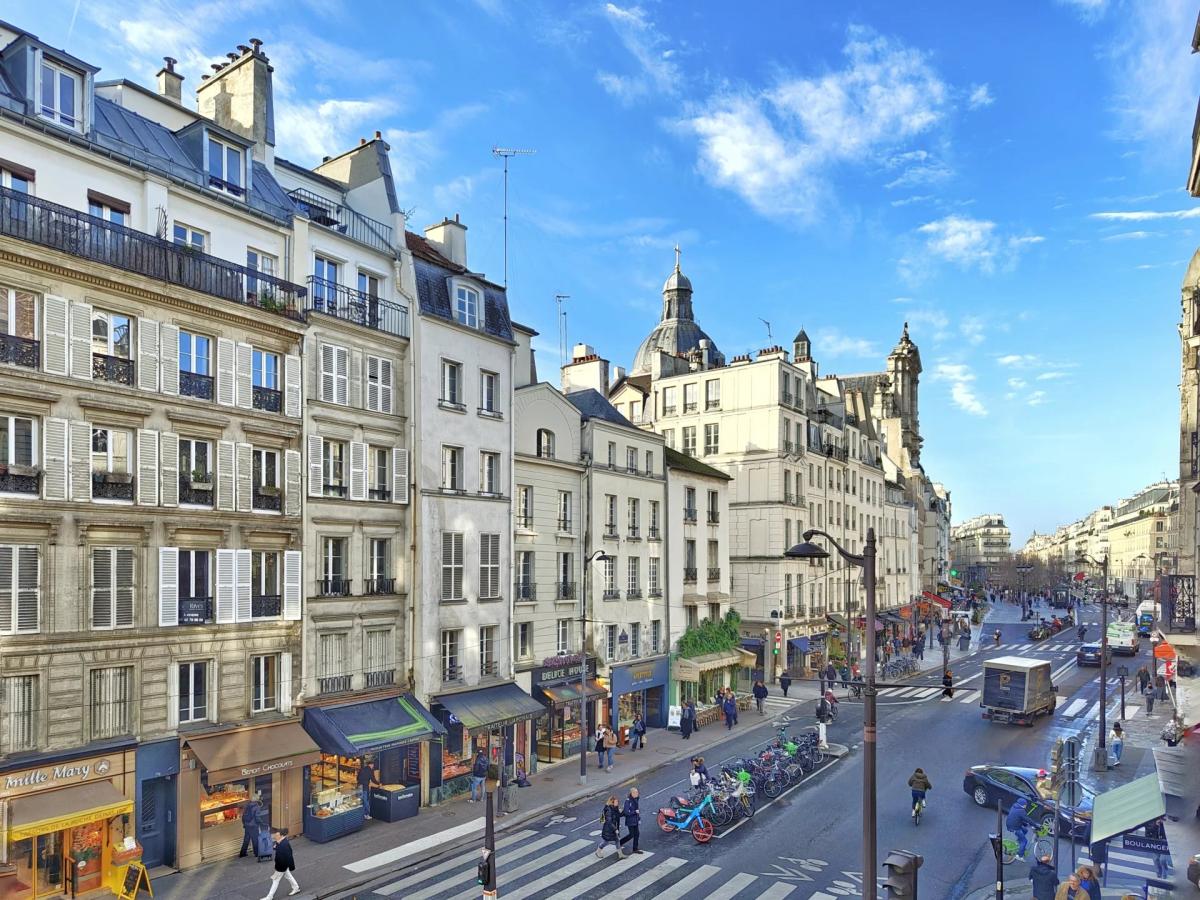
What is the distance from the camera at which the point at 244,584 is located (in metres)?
21.2

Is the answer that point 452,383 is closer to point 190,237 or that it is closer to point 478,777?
point 190,237

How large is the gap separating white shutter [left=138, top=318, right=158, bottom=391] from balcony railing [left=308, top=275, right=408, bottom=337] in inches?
192

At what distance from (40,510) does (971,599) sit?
102 meters

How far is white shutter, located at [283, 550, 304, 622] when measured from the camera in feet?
72.5

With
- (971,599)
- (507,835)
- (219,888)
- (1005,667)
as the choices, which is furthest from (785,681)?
(971,599)

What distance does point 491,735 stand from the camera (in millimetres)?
27312

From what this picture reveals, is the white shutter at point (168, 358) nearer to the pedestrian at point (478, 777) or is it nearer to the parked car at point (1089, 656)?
the pedestrian at point (478, 777)

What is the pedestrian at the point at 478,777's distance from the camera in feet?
82.8

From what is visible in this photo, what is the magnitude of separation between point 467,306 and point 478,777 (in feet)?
50.8

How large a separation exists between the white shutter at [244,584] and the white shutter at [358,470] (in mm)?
3716

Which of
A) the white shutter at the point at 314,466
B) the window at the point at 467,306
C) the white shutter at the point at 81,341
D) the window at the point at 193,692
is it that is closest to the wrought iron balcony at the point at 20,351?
the white shutter at the point at 81,341

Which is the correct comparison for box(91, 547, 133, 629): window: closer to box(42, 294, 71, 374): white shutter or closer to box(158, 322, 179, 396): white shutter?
box(158, 322, 179, 396): white shutter

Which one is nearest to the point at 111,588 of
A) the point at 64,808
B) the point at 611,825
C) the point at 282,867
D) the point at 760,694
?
the point at 64,808

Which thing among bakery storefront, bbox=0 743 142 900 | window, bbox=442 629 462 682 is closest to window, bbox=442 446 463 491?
window, bbox=442 629 462 682
